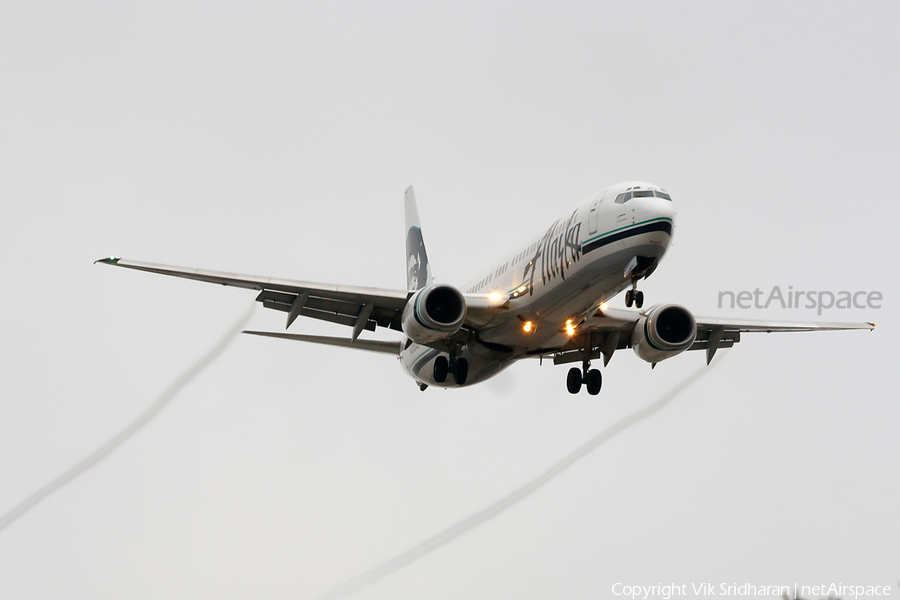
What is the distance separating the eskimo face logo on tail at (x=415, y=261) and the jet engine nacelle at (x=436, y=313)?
13.1 metres

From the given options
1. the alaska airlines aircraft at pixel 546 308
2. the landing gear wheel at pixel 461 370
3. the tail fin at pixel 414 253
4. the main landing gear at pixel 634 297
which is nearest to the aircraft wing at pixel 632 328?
the alaska airlines aircraft at pixel 546 308

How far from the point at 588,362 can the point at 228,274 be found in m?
11.6

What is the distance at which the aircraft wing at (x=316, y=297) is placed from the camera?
2461 cm

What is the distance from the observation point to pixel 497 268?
90.6 feet

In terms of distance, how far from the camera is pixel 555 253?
24.2 meters

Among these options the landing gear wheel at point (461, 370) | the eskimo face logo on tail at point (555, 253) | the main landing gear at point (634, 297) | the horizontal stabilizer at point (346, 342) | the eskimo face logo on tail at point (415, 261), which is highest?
the eskimo face logo on tail at point (415, 261)

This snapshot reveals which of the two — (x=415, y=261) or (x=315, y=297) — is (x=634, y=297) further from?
(x=415, y=261)

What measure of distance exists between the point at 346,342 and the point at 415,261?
11842mm

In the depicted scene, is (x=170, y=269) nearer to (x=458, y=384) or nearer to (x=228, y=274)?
(x=228, y=274)

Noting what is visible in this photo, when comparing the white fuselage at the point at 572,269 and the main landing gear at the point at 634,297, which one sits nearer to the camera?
the white fuselage at the point at 572,269

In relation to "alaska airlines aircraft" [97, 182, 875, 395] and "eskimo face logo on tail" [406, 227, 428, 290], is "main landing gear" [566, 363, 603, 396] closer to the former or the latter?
"alaska airlines aircraft" [97, 182, 875, 395]

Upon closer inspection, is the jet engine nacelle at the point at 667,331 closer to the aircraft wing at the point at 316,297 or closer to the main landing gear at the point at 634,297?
the main landing gear at the point at 634,297

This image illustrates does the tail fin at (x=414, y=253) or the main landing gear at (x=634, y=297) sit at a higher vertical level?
the tail fin at (x=414, y=253)

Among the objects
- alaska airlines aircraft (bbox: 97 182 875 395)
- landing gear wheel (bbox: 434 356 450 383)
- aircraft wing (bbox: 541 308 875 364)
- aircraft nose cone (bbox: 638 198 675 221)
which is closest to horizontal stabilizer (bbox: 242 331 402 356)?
alaska airlines aircraft (bbox: 97 182 875 395)
